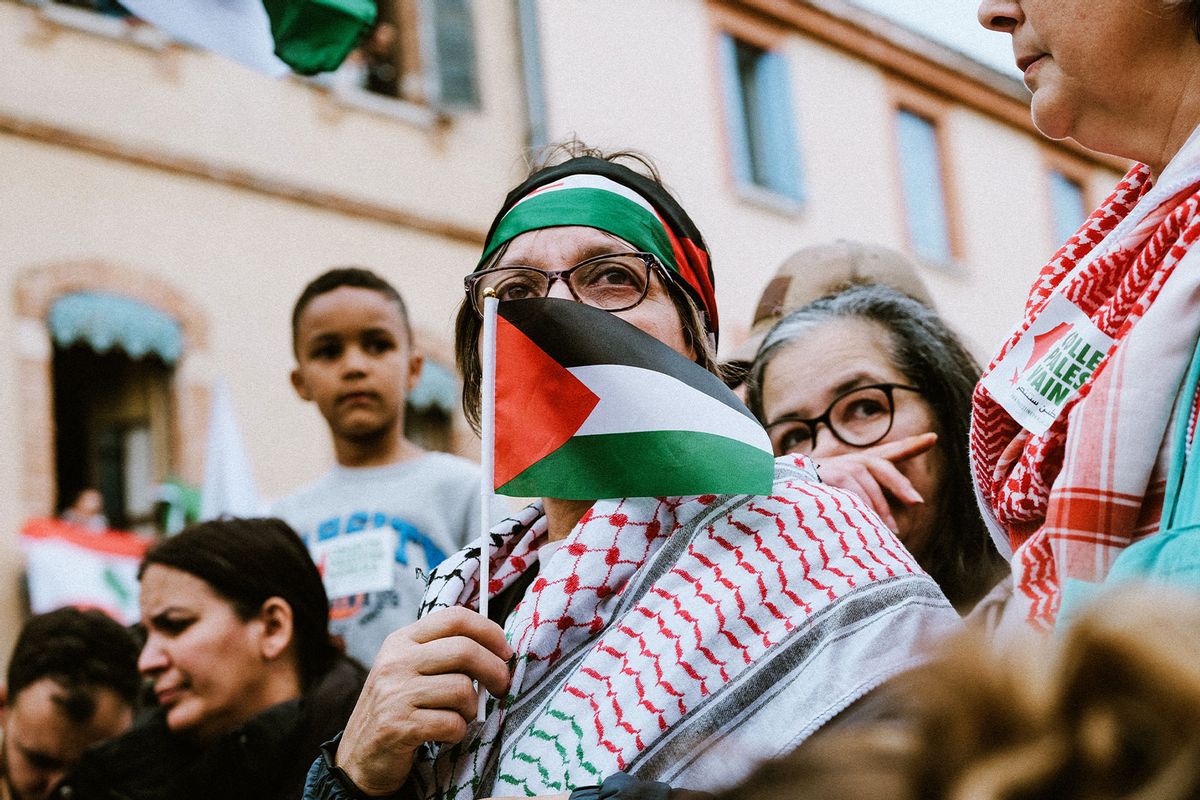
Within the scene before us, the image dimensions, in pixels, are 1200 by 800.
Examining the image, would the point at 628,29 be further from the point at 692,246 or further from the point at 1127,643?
the point at 1127,643

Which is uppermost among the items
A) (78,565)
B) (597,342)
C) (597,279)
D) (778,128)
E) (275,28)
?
(778,128)

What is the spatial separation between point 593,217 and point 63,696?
9.11 feet

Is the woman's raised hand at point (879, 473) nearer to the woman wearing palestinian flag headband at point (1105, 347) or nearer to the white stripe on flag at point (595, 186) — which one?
the white stripe on flag at point (595, 186)

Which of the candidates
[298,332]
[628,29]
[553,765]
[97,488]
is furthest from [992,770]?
[628,29]

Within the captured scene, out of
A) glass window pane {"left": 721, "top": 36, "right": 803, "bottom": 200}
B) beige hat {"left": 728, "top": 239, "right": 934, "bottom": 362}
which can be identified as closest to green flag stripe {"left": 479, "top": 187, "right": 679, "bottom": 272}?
beige hat {"left": 728, "top": 239, "right": 934, "bottom": 362}

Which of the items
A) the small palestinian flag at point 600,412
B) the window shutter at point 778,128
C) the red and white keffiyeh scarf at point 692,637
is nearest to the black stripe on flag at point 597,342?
the small palestinian flag at point 600,412

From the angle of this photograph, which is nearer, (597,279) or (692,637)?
(692,637)

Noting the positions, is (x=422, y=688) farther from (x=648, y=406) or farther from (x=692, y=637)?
(x=648, y=406)

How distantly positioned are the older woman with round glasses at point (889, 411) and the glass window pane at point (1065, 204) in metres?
16.6

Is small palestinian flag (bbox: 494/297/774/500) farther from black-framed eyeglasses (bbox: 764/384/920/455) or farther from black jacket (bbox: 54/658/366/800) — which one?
black jacket (bbox: 54/658/366/800)

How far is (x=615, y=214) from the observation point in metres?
2.30

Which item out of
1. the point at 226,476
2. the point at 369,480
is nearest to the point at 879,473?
the point at 369,480

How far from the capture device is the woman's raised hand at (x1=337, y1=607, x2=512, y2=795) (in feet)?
6.13

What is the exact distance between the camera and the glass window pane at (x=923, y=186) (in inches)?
656
